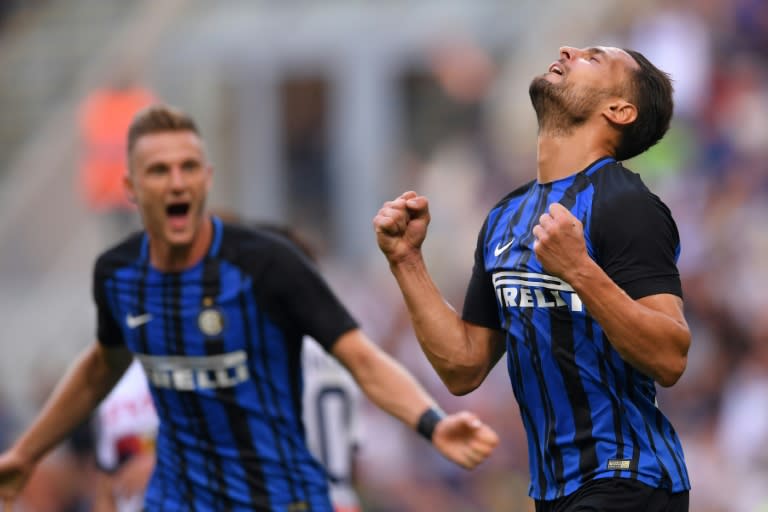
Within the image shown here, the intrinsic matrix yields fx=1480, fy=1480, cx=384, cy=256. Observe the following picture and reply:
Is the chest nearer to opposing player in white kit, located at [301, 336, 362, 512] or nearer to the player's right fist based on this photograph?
the player's right fist

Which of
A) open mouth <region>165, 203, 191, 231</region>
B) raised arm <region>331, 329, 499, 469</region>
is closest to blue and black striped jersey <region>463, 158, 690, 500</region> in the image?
raised arm <region>331, 329, 499, 469</region>

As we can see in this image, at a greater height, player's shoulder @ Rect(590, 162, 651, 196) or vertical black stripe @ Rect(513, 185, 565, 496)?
player's shoulder @ Rect(590, 162, 651, 196)

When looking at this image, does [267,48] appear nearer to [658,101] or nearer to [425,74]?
[425,74]

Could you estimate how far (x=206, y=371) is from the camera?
5.59m

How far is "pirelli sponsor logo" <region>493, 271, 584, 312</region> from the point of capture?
4.19 meters

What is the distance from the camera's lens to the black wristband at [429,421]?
16.8 ft

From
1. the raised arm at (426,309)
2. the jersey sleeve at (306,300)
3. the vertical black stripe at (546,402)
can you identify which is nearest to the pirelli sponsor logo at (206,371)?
the jersey sleeve at (306,300)

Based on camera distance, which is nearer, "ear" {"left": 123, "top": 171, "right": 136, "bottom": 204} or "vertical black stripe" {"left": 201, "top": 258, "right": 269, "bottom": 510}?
"vertical black stripe" {"left": 201, "top": 258, "right": 269, "bottom": 510}

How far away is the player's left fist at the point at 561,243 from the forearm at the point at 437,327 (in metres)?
0.60

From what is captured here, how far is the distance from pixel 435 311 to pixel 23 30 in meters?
14.6

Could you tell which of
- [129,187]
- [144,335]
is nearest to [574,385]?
[144,335]

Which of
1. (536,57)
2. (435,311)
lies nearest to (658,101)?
(435,311)

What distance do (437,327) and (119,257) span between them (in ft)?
5.97

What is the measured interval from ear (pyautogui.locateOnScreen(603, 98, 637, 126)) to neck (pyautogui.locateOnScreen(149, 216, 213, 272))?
1962mm
